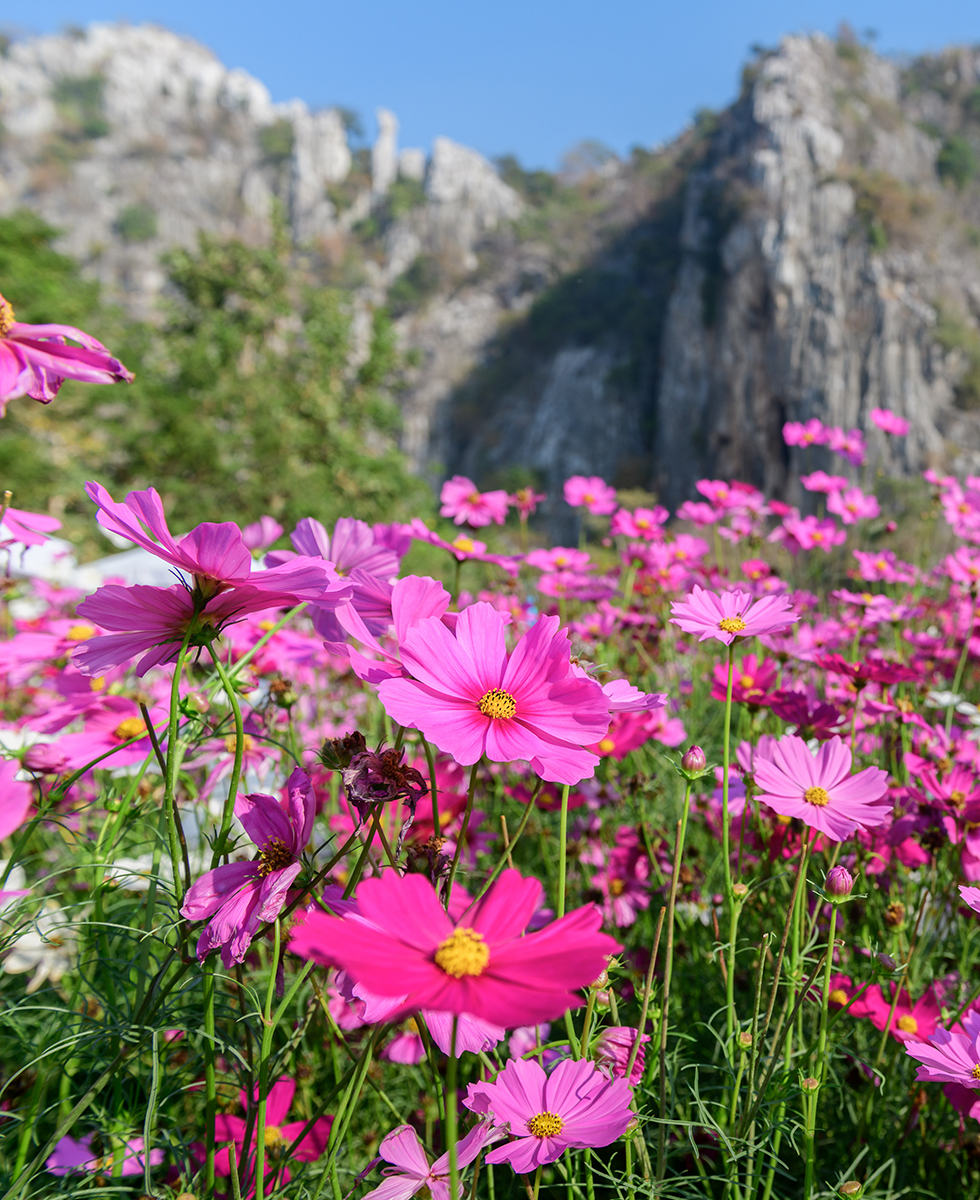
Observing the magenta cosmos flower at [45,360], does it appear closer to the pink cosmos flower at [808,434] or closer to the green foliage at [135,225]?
the pink cosmos flower at [808,434]

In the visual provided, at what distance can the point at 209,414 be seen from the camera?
8195 millimetres

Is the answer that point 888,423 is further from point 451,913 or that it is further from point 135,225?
point 135,225

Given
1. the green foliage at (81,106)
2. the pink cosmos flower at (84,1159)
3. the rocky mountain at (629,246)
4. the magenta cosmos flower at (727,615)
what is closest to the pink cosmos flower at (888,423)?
the magenta cosmos flower at (727,615)

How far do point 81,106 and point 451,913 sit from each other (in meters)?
50.0

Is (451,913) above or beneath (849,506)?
beneath

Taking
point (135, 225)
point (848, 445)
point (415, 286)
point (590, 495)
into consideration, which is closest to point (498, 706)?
point (590, 495)

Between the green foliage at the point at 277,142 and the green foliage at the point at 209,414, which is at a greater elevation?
the green foliage at the point at 277,142

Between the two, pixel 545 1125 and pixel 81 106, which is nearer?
pixel 545 1125

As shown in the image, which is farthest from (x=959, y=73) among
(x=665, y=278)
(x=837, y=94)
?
(x=665, y=278)

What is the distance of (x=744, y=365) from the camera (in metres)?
17.5

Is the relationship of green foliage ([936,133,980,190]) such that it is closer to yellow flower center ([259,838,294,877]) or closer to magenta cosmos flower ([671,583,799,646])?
magenta cosmos flower ([671,583,799,646])

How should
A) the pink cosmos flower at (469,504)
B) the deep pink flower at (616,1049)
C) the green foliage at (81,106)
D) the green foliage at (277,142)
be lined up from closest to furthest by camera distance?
the deep pink flower at (616,1049) < the pink cosmos flower at (469,504) < the green foliage at (81,106) < the green foliage at (277,142)

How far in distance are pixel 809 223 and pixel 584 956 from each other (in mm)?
20485

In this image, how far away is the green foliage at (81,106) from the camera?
35750 millimetres
